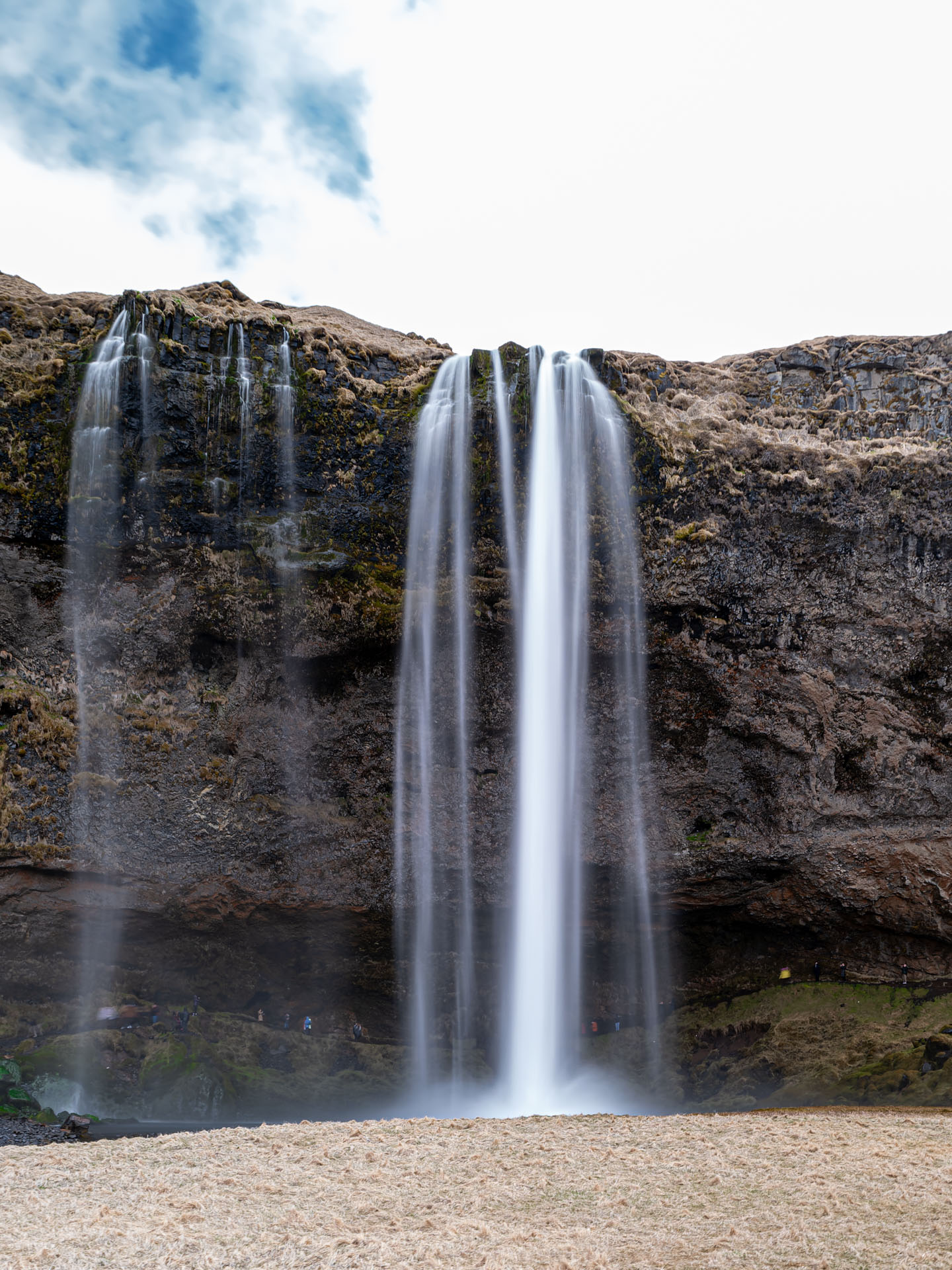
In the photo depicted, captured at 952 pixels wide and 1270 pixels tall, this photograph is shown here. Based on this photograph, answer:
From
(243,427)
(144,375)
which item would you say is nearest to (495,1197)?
(243,427)

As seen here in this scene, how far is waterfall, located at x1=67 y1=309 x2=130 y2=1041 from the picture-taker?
19516 mm

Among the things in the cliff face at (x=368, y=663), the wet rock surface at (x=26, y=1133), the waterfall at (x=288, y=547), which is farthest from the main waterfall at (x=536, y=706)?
the wet rock surface at (x=26, y=1133)

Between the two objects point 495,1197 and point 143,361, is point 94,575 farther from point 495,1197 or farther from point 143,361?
point 495,1197

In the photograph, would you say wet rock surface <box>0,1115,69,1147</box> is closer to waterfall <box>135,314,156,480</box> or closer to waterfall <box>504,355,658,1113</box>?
waterfall <box>504,355,658,1113</box>

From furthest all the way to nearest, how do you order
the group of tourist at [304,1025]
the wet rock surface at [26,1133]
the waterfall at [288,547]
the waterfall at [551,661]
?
1. the group of tourist at [304,1025]
2. the waterfall at [288,547]
3. the waterfall at [551,661]
4. the wet rock surface at [26,1133]

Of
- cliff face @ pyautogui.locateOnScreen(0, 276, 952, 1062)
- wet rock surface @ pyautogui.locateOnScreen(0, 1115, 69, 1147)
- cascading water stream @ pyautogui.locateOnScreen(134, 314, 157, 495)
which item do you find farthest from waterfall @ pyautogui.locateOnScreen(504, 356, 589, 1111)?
wet rock surface @ pyautogui.locateOnScreen(0, 1115, 69, 1147)

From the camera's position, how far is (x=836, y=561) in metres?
20.0

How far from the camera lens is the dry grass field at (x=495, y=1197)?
24.4 ft

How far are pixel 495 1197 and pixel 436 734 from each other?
12.2 m

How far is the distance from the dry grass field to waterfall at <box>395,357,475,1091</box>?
7612mm

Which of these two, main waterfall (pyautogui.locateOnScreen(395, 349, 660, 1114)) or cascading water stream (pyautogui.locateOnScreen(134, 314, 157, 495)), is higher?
cascading water stream (pyautogui.locateOnScreen(134, 314, 157, 495))

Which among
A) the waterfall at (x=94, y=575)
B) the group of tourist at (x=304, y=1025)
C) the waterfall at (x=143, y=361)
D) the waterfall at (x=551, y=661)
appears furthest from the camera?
the group of tourist at (x=304, y=1025)

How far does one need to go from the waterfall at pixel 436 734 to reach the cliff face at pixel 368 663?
0.41m

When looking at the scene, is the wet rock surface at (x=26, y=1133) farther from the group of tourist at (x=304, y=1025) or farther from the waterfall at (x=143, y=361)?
the waterfall at (x=143, y=361)
